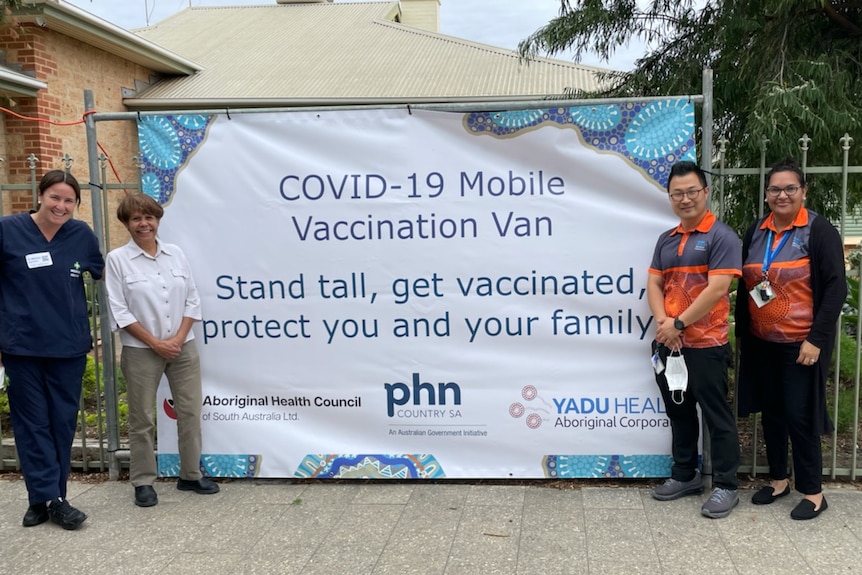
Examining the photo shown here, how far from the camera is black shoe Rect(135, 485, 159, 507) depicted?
402 cm

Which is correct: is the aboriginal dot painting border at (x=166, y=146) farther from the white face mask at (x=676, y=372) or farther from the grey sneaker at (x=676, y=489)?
the grey sneaker at (x=676, y=489)

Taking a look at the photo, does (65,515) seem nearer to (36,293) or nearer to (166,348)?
(166,348)

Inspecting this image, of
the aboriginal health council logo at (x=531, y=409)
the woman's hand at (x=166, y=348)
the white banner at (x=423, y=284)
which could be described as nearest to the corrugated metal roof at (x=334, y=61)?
the white banner at (x=423, y=284)

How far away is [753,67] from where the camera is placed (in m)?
4.57

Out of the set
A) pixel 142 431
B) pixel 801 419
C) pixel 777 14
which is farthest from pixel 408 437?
pixel 777 14

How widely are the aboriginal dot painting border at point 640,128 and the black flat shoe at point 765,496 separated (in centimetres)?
175

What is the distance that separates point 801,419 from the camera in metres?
3.54

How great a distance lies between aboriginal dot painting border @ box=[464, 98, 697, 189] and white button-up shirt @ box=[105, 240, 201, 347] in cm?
220

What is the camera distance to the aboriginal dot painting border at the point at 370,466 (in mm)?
4219

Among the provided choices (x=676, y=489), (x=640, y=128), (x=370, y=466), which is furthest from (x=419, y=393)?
(x=640, y=128)

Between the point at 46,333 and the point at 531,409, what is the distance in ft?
8.82

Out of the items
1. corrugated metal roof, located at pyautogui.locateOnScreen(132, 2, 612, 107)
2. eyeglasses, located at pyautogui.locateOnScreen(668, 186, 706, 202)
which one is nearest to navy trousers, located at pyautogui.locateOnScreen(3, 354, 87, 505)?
eyeglasses, located at pyautogui.locateOnScreen(668, 186, 706, 202)

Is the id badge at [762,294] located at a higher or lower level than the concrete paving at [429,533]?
higher

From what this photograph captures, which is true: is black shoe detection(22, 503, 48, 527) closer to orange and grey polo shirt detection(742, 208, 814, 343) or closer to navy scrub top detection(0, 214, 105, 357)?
navy scrub top detection(0, 214, 105, 357)
